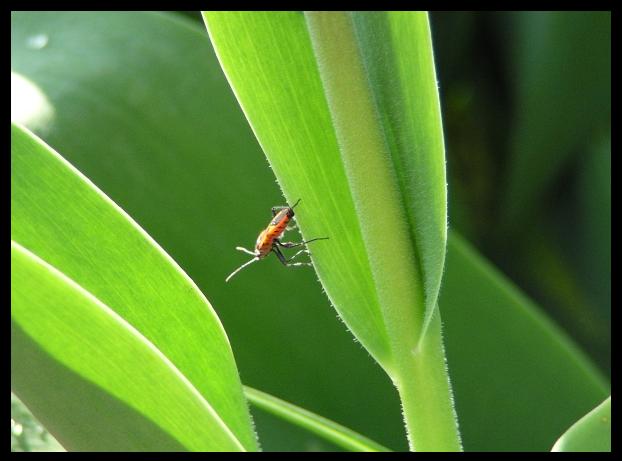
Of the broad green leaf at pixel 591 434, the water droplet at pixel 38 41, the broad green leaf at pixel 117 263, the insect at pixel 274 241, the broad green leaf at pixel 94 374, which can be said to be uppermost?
the water droplet at pixel 38 41

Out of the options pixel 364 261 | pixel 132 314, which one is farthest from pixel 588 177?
pixel 132 314

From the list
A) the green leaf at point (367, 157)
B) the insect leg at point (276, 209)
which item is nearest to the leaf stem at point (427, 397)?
the green leaf at point (367, 157)

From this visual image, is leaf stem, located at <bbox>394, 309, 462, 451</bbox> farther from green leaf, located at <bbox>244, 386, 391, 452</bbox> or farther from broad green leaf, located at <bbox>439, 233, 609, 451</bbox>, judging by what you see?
broad green leaf, located at <bbox>439, 233, 609, 451</bbox>

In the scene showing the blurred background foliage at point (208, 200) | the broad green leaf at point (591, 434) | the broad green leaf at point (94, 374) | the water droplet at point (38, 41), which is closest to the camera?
the broad green leaf at point (94, 374)

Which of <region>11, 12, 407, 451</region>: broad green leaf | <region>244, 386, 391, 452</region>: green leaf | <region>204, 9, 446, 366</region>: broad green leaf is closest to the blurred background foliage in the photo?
<region>11, 12, 407, 451</region>: broad green leaf

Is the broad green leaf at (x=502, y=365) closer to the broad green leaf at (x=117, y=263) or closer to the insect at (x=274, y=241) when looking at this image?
the insect at (x=274, y=241)

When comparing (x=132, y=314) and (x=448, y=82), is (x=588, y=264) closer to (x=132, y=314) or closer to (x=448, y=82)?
(x=448, y=82)

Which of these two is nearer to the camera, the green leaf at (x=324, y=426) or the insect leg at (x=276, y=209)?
the green leaf at (x=324, y=426)
